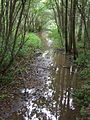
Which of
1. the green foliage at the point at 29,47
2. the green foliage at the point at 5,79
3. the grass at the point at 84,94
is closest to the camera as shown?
the grass at the point at 84,94

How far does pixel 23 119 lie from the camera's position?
5.59 meters

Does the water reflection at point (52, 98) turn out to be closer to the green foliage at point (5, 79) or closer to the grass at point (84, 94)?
the grass at point (84, 94)

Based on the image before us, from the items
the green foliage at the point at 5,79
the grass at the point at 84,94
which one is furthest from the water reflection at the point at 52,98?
the green foliage at the point at 5,79

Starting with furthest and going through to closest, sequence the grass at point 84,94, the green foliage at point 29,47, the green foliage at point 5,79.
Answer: the green foliage at point 29,47, the green foliage at point 5,79, the grass at point 84,94

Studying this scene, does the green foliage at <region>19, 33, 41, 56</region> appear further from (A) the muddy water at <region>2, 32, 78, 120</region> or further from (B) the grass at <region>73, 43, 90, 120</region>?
(B) the grass at <region>73, 43, 90, 120</region>

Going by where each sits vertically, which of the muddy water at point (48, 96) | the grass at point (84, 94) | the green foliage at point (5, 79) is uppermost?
the green foliage at point (5, 79)

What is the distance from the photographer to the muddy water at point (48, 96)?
5.84 meters

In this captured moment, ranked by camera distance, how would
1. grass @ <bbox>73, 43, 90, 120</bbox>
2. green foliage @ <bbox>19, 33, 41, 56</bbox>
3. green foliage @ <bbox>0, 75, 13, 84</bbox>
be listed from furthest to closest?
green foliage @ <bbox>19, 33, 41, 56</bbox> < green foliage @ <bbox>0, 75, 13, 84</bbox> < grass @ <bbox>73, 43, 90, 120</bbox>

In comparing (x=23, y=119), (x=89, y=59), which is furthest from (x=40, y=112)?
(x=89, y=59)

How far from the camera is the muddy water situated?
5.84 metres

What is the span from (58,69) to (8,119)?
588 cm

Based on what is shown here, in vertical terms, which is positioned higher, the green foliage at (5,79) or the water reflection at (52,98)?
the green foliage at (5,79)

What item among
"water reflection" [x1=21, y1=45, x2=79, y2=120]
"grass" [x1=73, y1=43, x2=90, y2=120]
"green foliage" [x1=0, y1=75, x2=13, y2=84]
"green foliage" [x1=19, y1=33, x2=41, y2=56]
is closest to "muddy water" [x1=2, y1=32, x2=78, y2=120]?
"water reflection" [x1=21, y1=45, x2=79, y2=120]

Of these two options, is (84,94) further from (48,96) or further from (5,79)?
(5,79)
